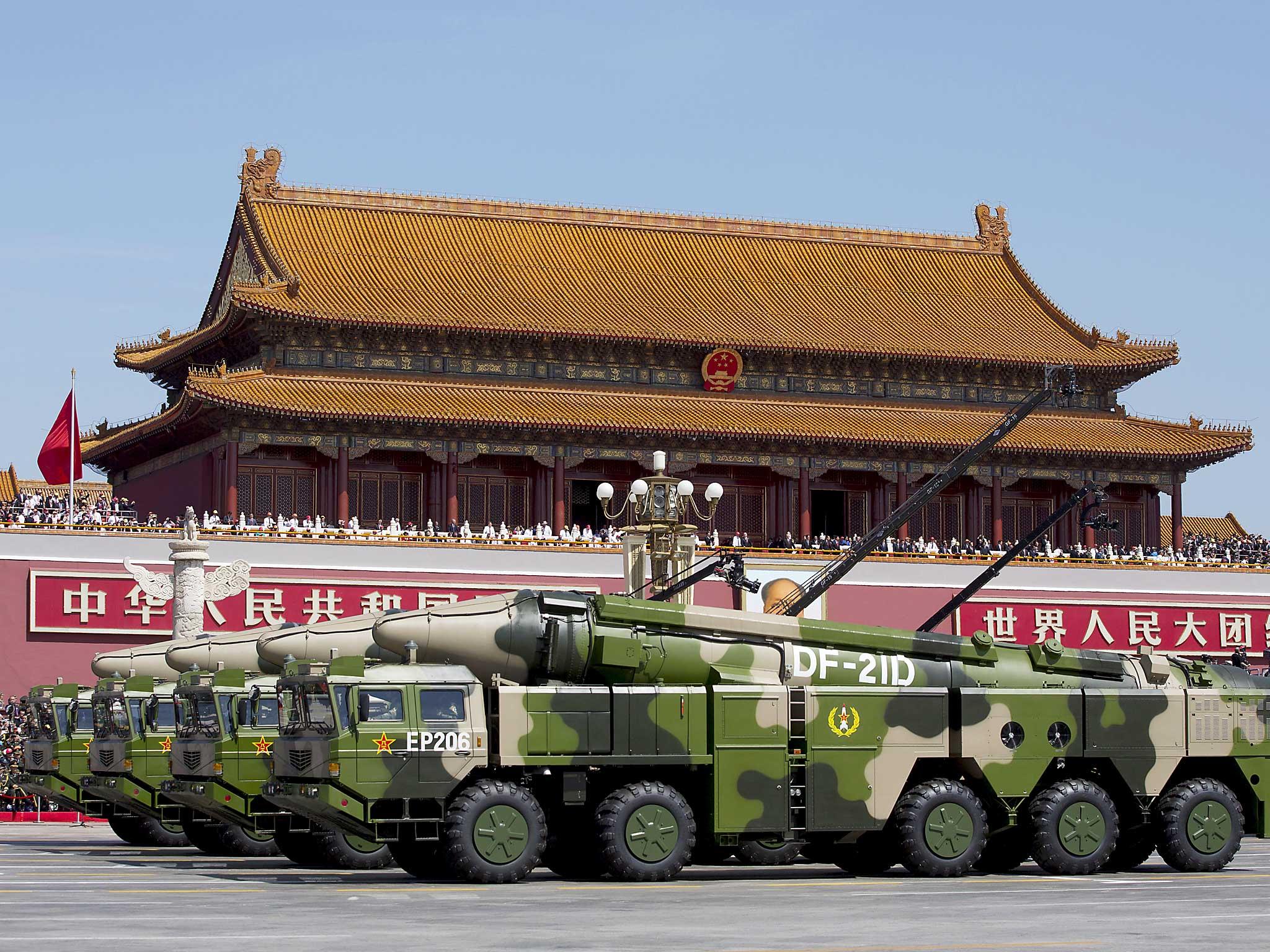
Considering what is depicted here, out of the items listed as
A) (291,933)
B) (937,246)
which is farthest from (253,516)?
(291,933)

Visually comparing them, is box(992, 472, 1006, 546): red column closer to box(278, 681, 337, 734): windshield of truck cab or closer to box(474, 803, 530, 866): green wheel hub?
box(474, 803, 530, 866): green wheel hub

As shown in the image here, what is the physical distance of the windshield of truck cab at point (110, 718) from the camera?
30.9 m

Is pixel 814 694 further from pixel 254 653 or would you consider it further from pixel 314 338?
pixel 314 338

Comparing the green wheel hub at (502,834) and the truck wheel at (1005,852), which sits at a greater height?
the green wheel hub at (502,834)

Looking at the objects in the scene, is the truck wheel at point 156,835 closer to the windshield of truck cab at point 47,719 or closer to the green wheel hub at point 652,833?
the windshield of truck cab at point 47,719

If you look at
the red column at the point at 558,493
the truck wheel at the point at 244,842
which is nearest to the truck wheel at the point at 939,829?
the truck wheel at the point at 244,842

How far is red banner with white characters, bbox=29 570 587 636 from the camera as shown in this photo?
2021 inches

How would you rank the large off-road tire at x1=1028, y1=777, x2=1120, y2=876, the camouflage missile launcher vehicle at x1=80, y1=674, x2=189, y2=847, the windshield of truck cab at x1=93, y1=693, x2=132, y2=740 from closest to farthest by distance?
the large off-road tire at x1=1028, y1=777, x2=1120, y2=876, the camouflage missile launcher vehicle at x1=80, y1=674, x2=189, y2=847, the windshield of truck cab at x1=93, y1=693, x2=132, y2=740

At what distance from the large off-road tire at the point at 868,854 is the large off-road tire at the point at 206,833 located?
915 cm

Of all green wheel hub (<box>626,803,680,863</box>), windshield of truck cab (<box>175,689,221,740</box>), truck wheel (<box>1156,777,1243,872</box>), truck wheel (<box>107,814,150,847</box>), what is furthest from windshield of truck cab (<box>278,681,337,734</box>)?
truck wheel (<box>1156,777,1243,872</box>)

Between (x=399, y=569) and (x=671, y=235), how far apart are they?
19.2m

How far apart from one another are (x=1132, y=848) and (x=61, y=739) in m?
16.0

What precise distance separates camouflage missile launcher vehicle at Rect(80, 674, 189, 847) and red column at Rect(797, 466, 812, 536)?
1291 inches

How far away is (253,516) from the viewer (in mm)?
58531
